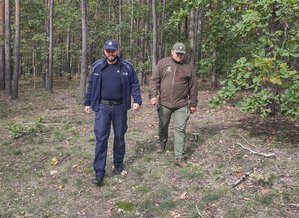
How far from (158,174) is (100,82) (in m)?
2.02

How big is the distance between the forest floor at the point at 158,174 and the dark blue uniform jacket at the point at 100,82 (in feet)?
4.73

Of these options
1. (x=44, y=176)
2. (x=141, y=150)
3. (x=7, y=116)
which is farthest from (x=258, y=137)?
(x=7, y=116)

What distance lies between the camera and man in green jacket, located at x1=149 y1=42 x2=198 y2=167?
6867 mm

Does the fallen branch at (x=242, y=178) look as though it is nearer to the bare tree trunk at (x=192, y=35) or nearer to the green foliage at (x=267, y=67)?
the green foliage at (x=267, y=67)

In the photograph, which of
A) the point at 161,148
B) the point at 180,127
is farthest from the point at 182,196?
the point at 161,148

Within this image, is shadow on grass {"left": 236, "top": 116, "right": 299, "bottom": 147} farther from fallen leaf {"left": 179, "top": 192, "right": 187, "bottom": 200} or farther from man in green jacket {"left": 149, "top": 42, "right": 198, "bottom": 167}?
A: fallen leaf {"left": 179, "top": 192, "right": 187, "bottom": 200}

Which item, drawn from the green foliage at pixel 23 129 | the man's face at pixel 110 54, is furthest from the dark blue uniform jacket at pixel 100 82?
the green foliage at pixel 23 129

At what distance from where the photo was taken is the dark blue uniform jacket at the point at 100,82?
6.23 m

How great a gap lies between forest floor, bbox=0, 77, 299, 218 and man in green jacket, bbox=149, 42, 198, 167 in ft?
1.96

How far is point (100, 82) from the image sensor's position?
6234mm

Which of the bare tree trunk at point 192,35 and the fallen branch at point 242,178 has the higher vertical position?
the bare tree trunk at point 192,35

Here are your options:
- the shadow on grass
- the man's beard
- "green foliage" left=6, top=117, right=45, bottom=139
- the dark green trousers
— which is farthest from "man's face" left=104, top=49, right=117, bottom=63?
"green foliage" left=6, top=117, right=45, bottom=139

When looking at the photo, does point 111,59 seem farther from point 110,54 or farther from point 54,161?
point 54,161

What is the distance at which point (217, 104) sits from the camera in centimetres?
752
